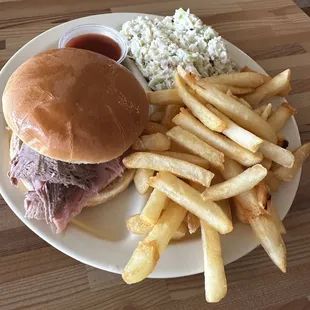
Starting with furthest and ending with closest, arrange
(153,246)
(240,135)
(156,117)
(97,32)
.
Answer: (97,32), (156,117), (240,135), (153,246)

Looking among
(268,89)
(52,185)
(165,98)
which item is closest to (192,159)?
(165,98)

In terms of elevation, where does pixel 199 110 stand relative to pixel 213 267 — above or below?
above

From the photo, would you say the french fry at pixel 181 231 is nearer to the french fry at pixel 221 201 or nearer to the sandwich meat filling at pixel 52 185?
the french fry at pixel 221 201

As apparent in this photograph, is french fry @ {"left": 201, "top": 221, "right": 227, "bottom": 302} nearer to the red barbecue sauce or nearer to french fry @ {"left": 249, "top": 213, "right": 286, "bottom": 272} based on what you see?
french fry @ {"left": 249, "top": 213, "right": 286, "bottom": 272}

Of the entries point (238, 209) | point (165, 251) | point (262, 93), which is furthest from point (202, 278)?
point (262, 93)

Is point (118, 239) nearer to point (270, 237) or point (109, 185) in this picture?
point (109, 185)

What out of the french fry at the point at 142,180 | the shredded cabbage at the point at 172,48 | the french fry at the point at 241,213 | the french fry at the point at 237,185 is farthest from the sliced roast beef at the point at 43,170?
the shredded cabbage at the point at 172,48

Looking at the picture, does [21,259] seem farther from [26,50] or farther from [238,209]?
[26,50]
